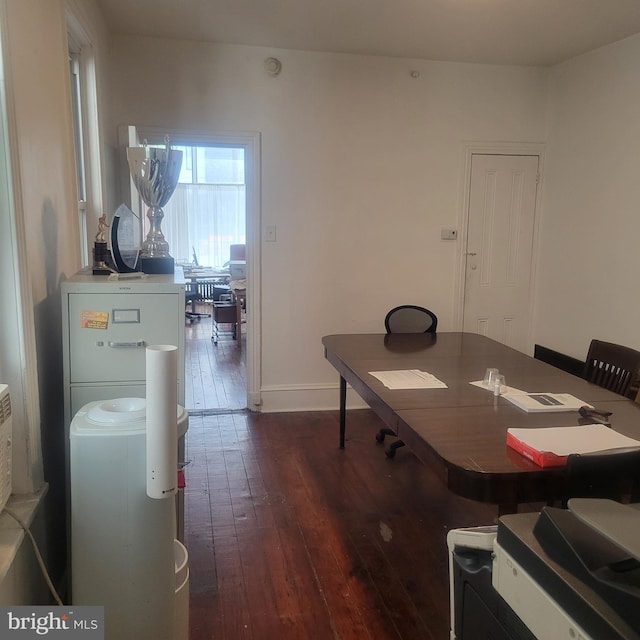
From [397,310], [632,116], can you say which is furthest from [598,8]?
[397,310]

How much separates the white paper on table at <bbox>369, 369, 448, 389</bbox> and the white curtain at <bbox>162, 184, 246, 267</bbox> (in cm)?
750

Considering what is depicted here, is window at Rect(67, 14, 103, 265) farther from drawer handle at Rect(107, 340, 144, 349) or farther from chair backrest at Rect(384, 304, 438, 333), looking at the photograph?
chair backrest at Rect(384, 304, 438, 333)

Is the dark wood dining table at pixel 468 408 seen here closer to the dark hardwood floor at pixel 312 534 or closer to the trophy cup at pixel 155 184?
the dark hardwood floor at pixel 312 534

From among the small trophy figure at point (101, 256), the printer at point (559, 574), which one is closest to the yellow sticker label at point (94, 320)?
the small trophy figure at point (101, 256)

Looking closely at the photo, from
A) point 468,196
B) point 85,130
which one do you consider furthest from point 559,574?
point 468,196

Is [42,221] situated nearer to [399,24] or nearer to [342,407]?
[342,407]

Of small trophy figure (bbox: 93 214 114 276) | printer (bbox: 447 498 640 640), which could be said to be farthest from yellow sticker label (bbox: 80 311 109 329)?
printer (bbox: 447 498 640 640)

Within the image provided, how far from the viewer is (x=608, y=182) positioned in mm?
3891

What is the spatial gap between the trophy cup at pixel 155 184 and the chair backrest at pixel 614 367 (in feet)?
6.98

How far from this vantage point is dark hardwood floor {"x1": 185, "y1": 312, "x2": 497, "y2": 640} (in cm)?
206

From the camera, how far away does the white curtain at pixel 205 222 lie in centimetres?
962

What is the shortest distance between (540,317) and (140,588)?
3943mm

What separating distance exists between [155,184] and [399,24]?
6.77 ft

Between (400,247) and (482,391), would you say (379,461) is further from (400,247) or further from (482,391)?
(400,247)
